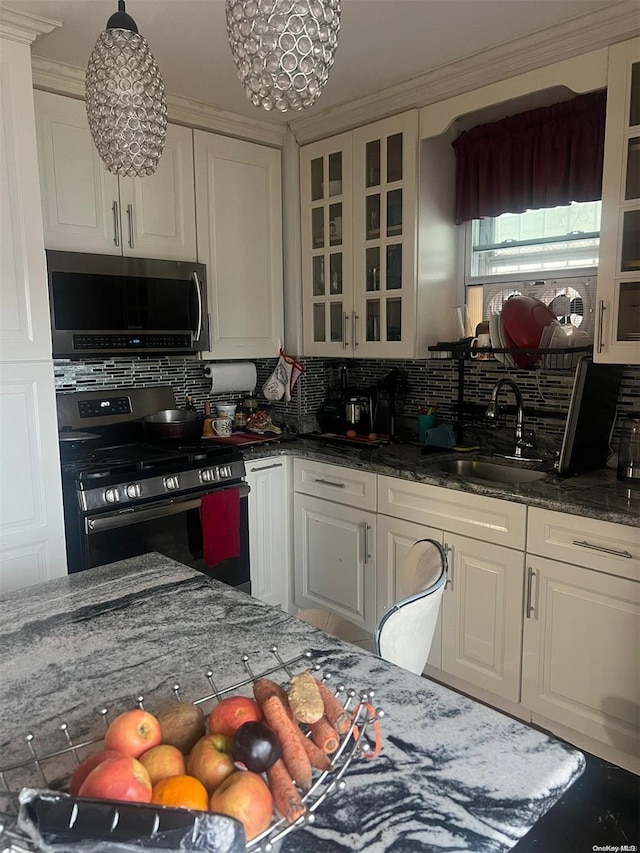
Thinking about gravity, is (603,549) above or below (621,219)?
below

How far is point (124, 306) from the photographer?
108 inches

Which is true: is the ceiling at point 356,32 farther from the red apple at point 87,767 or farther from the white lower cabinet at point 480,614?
the red apple at point 87,767

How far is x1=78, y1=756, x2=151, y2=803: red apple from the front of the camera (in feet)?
2.30

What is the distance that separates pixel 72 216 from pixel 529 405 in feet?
6.88

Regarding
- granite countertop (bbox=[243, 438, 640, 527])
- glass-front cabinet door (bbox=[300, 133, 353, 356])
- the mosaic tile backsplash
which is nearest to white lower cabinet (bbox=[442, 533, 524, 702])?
granite countertop (bbox=[243, 438, 640, 527])

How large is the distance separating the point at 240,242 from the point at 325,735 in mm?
2727

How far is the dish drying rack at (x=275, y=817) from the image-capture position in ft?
2.44

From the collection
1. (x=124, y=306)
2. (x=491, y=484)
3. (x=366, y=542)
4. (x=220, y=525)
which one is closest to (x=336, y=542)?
(x=366, y=542)

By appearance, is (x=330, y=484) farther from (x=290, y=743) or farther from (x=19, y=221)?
(x=290, y=743)

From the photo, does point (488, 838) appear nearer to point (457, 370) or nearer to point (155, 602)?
point (155, 602)

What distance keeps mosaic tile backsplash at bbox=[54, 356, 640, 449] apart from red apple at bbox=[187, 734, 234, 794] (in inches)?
85.3

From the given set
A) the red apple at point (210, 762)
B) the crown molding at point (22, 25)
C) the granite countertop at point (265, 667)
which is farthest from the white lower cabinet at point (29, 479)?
the red apple at point (210, 762)

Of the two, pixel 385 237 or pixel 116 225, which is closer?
pixel 116 225

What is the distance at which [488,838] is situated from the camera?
0.79 metres
